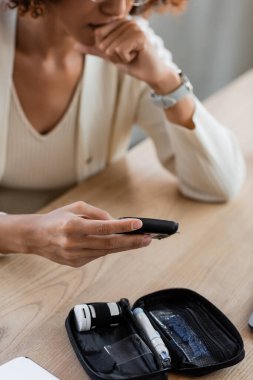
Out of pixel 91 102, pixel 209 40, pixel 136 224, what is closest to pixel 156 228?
pixel 136 224

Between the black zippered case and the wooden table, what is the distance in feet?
0.07

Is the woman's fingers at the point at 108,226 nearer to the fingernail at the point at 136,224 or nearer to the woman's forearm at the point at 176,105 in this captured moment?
the fingernail at the point at 136,224

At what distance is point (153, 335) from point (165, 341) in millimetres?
20

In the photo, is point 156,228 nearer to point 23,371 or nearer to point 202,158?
point 23,371

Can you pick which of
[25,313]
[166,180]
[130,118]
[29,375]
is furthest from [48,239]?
[130,118]

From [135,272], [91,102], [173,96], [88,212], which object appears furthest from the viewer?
[91,102]

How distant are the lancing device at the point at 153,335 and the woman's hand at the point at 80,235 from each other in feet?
0.33

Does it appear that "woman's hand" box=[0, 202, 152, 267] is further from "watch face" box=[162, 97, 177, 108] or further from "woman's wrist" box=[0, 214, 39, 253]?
"watch face" box=[162, 97, 177, 108]

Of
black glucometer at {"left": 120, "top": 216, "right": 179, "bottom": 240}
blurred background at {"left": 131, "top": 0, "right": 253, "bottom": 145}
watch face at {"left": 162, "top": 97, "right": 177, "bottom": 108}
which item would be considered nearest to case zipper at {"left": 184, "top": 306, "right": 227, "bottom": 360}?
black glucometer at {"left": 120, "top": 216, "right": 179, "bottom": 240}

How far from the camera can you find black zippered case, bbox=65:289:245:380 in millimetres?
787

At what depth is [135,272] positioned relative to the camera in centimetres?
102

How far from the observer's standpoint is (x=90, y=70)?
54.2 inches

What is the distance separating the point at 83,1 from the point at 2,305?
60 centimetres

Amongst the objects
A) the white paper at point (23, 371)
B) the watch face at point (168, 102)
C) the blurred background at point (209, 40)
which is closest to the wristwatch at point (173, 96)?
the watch face at point (168, 102)
